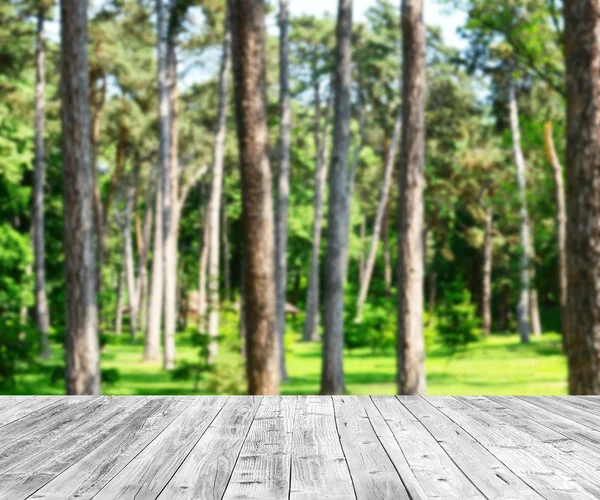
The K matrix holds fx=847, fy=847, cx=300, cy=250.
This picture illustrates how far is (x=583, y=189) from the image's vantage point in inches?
239

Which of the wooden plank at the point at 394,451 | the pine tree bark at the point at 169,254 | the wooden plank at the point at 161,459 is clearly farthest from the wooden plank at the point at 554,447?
the pine tree bark at the point at 169,254

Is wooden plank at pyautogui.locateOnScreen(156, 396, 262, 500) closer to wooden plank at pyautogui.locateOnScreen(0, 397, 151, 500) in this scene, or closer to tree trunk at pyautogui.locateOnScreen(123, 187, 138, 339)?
wooden plank at pyautogui.locateOnScreen(0, 397, 151, 500)

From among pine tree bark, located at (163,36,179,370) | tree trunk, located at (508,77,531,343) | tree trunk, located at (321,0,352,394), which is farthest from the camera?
tree trunk, located at (508,77,531,343)

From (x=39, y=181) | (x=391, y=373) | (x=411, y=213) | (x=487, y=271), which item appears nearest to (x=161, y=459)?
(x=411, y=213)

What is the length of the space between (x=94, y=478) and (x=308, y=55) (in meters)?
29.1

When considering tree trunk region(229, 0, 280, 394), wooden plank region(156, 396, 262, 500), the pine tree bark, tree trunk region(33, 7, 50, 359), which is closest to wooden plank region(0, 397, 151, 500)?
wooden plank region(156, 396, 262, 500)

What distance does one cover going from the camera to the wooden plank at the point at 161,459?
2531 millimetres

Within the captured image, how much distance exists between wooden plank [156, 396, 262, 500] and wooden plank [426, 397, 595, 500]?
37.2 inches

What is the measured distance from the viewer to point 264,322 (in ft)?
26.5

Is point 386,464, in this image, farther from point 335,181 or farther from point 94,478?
point 335,181

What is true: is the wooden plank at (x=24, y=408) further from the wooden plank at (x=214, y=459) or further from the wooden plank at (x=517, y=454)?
the wooden plank at (x=517, y=454)

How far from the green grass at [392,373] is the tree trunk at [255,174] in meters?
5.19

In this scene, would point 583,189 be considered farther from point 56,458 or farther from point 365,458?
point 56,458

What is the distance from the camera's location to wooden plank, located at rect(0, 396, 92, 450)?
3.56 m
